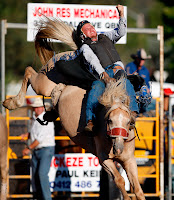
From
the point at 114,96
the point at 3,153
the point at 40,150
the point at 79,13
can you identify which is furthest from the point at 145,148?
the point at 114,96

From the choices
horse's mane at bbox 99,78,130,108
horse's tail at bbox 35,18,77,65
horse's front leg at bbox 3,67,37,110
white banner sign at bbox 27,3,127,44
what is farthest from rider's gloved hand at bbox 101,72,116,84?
white banner sign at bbox 27,3,127,44

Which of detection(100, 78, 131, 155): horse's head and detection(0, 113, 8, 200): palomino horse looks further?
detection(0, 113, 8, 200): palomino horse

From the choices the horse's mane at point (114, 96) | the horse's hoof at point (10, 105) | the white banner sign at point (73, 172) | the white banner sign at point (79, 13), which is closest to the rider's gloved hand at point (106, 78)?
the horse's mane at point (114, 96)

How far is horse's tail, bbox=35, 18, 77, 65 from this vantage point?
652cm

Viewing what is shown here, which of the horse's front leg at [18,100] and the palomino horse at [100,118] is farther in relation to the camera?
the horse's front leg at [18,100]

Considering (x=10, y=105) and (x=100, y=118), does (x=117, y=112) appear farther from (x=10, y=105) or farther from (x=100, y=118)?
(x=10, y=105)

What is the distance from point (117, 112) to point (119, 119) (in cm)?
9

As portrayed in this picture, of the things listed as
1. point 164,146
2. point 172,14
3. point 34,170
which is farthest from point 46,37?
point 172,14

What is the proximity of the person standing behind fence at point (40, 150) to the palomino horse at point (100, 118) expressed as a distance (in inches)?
62.5

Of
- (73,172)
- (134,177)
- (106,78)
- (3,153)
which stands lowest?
(73,172)

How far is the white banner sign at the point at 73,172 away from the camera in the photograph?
8.66 m

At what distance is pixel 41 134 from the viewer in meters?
8.30

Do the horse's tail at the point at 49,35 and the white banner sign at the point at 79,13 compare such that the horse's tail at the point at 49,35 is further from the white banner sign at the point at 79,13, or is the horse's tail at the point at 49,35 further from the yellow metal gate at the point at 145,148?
the yellow metal gate at the point at 145,148

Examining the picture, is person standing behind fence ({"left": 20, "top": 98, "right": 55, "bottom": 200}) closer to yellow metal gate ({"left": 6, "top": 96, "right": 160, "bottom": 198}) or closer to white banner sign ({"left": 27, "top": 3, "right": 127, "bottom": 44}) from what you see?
yellow metal gate ({"left": 6, "top": 96, "right": 160, "bottom": 198})
